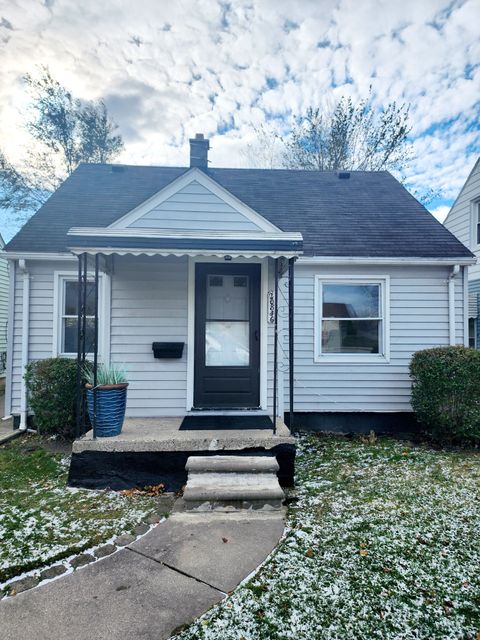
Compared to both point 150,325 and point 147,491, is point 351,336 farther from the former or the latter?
point 147,491

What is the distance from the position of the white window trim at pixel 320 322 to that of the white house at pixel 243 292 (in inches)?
1.0

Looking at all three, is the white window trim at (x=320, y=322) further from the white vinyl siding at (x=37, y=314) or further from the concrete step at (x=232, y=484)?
the white vinyl siding at (x=37, y=314)

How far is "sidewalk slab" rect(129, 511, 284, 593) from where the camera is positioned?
7.55ft

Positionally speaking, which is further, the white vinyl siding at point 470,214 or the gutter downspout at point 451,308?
the white vinyl siding at point 470,214

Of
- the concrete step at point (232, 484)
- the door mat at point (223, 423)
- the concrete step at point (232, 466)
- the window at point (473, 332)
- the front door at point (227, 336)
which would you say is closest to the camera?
the concrete step at point (232, 484)

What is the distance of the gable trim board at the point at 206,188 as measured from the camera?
14.9 ft

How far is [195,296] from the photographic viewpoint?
488cm

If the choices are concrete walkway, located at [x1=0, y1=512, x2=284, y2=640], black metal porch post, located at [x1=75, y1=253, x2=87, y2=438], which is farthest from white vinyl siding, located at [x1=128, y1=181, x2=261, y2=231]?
concrete walkway, located at [x1=0, y1=512, x2=284, y2=640]

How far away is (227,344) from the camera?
4.95 m

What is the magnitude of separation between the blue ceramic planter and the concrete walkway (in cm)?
132

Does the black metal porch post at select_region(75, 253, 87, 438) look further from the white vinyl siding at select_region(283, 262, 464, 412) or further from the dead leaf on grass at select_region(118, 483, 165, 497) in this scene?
the white vinyl siding at select_region(283, 262, 464, 412)

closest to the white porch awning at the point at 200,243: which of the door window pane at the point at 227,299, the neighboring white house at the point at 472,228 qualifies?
the door window pane at the point at 227,299

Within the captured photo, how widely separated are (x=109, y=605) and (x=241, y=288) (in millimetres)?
3750

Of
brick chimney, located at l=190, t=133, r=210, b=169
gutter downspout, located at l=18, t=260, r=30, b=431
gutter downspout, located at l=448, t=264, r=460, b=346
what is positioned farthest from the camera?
brick chimney, located at l=190, t=133, r=210, b=169
